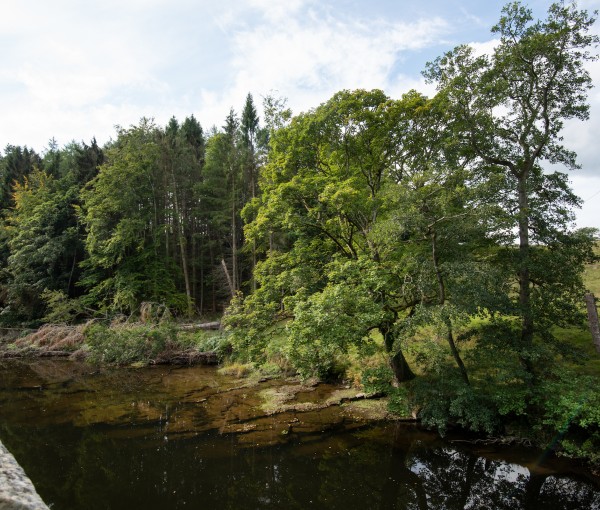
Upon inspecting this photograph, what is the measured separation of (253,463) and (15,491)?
7455mm

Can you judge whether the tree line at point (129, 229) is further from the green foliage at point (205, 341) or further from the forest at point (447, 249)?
the forest at point (447, 249)

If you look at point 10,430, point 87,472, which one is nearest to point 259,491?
point 87,472

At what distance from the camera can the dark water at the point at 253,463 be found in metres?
8.09

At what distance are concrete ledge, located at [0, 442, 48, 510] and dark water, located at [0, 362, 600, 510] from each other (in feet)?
16.2

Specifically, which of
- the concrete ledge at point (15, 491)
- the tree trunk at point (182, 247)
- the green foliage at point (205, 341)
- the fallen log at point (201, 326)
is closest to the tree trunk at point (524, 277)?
the concrete ledge at point (15, 491)

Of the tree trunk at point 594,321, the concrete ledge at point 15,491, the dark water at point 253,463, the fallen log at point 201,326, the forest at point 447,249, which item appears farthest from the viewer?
the fallen log at point 201,326

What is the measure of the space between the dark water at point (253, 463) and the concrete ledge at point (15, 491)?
194 inches

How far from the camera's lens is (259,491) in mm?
8359

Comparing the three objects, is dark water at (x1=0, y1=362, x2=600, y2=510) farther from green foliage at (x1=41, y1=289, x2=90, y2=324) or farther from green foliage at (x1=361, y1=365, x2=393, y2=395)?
green foliage at (x1=41, y1=289, x2=90, y2=324)

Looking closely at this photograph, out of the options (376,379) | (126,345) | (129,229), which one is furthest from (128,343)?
(376,379)

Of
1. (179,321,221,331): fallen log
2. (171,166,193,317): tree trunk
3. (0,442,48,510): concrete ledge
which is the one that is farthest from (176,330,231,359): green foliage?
(0,442,48,510): concrete ledge

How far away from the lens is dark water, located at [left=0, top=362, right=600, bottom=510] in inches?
319

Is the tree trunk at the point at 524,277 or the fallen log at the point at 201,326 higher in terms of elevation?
the tree trunk at the point at 524,277

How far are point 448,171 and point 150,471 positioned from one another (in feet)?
37.4
